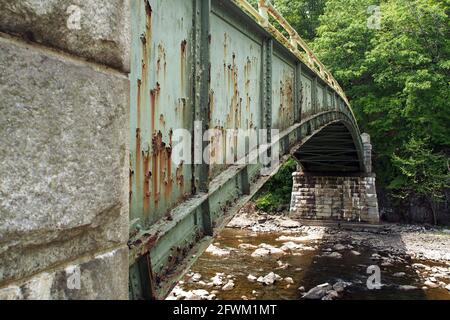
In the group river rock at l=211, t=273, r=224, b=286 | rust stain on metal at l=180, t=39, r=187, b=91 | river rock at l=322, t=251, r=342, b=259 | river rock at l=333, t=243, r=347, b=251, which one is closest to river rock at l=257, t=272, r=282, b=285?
river rock at l=211, t=273, r=224, b=286

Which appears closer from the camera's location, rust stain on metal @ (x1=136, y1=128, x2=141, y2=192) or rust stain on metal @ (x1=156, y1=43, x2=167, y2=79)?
rust stain on metal @ (x1=136, y1=128, x2=141, y2=192)

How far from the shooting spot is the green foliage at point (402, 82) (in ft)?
72.0

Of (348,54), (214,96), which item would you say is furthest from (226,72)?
(348,54)

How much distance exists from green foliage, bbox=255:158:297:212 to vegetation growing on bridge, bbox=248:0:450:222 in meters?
5.93

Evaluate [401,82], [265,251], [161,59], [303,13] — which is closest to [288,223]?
[265,251]

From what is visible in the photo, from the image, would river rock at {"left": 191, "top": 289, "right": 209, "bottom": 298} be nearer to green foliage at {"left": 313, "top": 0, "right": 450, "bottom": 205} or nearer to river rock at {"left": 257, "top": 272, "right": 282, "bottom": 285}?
river rock at {"left": 257, "top": 272, "right": 282, "bottom": 285}

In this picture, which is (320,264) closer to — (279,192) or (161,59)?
(161,59)

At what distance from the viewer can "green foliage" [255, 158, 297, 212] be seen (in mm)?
27969

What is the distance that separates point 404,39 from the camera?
22.4 m

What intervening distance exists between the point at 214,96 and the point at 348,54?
73.1 feet

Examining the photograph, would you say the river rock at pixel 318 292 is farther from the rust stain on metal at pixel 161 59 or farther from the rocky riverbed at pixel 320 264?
the rust stain on metal at pixel 161 59

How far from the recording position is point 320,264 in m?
14.4

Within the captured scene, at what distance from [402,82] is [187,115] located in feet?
70.9

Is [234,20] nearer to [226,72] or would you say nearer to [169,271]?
[226,72]
